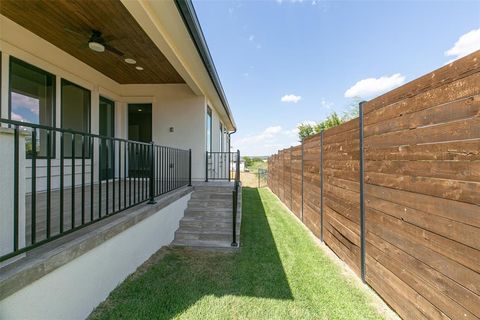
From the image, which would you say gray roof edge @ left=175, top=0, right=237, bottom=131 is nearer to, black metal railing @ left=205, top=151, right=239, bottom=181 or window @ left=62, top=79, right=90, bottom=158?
black metal railing @ left=205, top=151, right=239, bottom=181

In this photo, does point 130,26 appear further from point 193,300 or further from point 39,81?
point 193,300

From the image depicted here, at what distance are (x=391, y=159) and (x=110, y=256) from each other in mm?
2955

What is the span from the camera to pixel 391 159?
2.44 meters

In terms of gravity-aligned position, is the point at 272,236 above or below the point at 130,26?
below

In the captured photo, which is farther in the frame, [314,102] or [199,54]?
[314,102]

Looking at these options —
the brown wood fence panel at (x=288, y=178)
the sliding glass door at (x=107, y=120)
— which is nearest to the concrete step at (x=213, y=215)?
the sliding glass door at (x=107, y=120)

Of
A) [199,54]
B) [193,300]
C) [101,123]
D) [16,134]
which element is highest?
[199,54]

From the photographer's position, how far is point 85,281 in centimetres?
222

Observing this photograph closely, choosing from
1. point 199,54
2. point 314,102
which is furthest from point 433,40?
point 314,102

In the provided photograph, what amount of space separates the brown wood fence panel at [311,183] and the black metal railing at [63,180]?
2.69 m

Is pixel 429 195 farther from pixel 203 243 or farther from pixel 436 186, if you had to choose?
pixel 203 243

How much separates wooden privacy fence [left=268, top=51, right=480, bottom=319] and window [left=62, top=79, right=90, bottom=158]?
16.5 ft

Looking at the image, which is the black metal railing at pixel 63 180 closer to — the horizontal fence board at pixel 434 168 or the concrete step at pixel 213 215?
the concrete step at pixel 213 215

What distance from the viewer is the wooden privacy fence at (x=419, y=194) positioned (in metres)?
1.62
